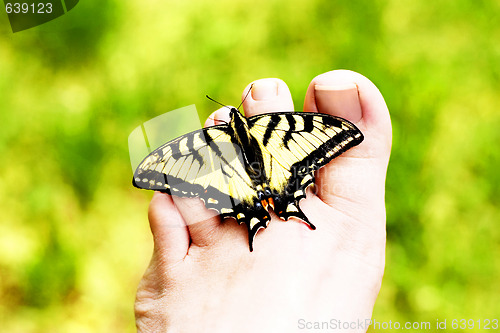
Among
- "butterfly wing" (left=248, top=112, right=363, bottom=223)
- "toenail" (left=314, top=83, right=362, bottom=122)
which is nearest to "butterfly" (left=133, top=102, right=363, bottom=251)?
"butterfly wing" (left=248, top=112, right=363, bottom=223)

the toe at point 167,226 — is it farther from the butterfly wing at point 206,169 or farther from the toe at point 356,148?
the toe at point 356,148

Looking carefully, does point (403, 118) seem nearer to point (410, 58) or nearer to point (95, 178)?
point (410, 58)

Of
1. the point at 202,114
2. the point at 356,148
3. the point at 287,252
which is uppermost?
the point at 202,114

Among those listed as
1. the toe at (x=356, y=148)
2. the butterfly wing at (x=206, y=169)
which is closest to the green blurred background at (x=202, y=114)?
the toe at (x=356, y=148)

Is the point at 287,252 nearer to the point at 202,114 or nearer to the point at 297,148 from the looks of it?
the point at 297,148

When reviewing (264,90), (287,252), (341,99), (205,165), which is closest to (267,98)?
(264,90)

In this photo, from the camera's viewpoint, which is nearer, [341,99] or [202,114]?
[341,99]
